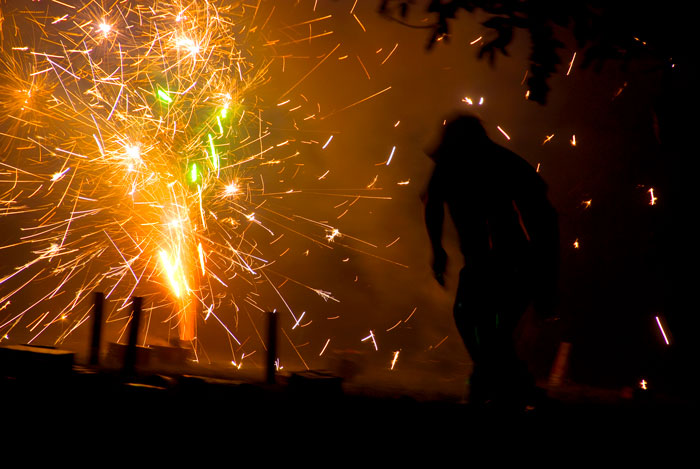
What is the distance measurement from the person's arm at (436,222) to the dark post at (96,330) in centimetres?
251

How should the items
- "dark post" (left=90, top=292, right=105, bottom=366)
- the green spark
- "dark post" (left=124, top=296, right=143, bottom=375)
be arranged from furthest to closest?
the green spark, "dark post" (left=90, top=292, right=105, bottom=366), "dark post" (left=124, top=296, right=143, bottom=375)

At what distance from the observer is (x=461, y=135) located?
125 inches

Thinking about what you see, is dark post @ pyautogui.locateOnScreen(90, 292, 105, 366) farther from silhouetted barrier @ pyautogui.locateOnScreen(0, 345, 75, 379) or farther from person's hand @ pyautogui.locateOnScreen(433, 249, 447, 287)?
person's hand @ pyautogui.locateOnScreen(433, 249, 447, 287)

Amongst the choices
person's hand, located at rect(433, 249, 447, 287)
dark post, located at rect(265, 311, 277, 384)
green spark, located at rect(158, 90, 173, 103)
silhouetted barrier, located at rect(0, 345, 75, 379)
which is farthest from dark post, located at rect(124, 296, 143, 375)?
green spark, located at rect(158, 90, 173, 103)

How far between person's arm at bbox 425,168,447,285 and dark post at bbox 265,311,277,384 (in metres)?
1.30

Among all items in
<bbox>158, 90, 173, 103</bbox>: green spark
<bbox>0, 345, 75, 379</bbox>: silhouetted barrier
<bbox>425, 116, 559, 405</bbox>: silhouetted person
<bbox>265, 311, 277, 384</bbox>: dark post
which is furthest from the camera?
<bbox>158, 90, 173, 103</bbox>: green spark

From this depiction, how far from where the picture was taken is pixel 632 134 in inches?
285

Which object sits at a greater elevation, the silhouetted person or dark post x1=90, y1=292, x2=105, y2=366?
the silhouetted person

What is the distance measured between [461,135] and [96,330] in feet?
9.83

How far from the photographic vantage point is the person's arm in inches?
132

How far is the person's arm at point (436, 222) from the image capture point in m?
3.36

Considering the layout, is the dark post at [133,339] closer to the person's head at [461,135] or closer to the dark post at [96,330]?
the dark post at [96,330]

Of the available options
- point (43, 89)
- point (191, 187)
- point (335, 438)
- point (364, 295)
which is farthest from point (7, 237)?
point (335, 438)

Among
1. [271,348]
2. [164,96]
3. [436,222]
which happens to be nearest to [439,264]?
[436,222]
